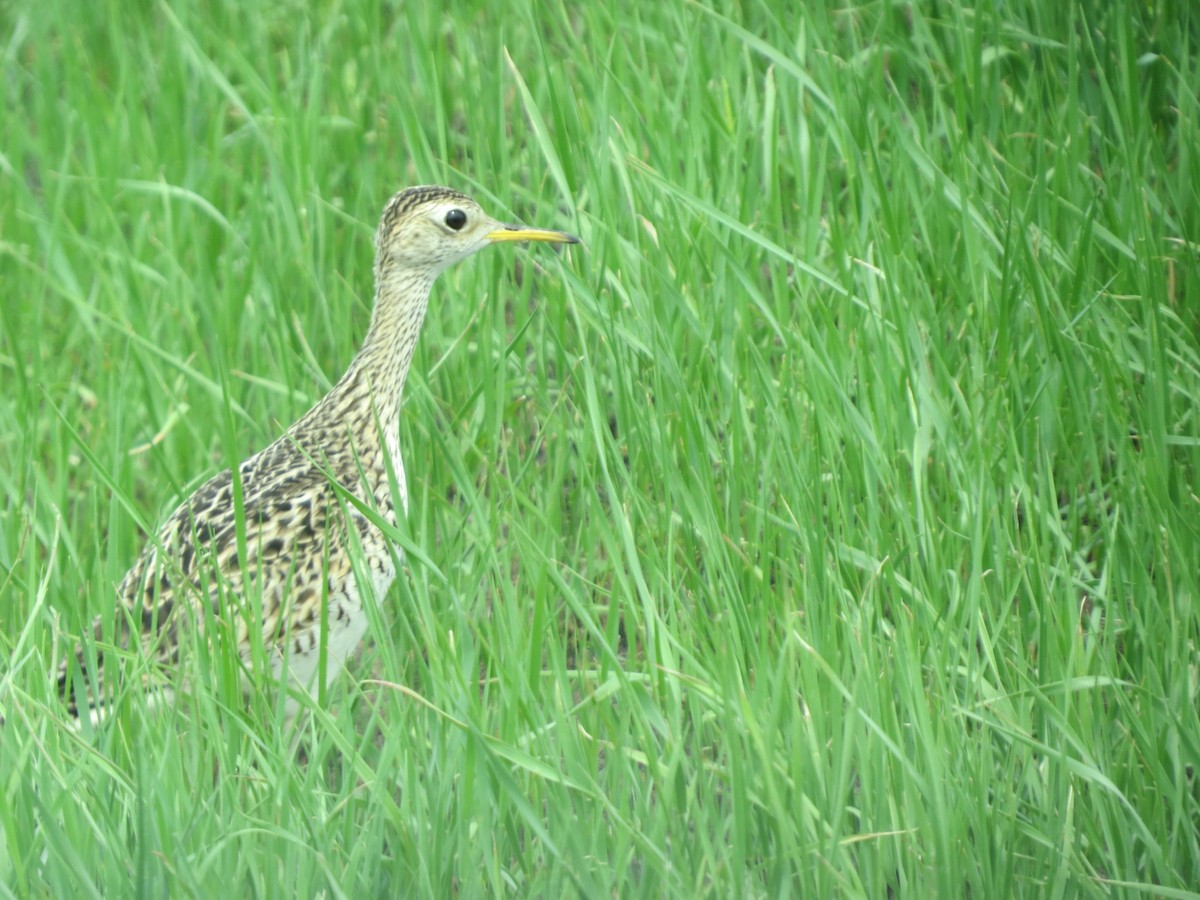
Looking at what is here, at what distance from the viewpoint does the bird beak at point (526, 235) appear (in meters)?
4.53

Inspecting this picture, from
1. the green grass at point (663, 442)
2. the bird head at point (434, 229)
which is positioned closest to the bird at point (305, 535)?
the bird head at point (434, 229)

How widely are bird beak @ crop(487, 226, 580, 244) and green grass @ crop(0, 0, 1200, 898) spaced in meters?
0.19

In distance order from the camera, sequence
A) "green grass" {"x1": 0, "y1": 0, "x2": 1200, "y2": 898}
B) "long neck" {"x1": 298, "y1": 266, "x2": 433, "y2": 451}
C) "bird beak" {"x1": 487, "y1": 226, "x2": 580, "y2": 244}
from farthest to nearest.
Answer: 1. "long neck" {"x1": 298, "y1": 266, "x2": 433, "y2": 451}
2. "bird beak" {"x1": 487, "y1": 226, "x2": 580, "y2": 244}
3. "green grass" {"x1": 0, "y1": 0, "x2": 1200, "y2": 898}

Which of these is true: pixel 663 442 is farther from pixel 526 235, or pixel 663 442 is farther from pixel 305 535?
pixel 305 535

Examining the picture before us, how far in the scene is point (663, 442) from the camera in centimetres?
410

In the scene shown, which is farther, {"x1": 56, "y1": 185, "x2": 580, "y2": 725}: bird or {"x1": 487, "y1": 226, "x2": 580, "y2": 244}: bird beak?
{"x1": 487, "y1": 226, "x2": 580, "y2": 244}: bird beak

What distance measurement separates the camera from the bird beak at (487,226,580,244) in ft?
14.9

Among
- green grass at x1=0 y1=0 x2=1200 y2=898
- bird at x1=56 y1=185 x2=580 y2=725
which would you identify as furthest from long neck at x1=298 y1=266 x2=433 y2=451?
green grass at x1=0 y1=0 x2=1200 y2=898

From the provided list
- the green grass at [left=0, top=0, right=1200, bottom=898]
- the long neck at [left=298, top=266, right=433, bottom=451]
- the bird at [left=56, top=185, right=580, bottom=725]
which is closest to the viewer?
the green grass at [left=0, top=0, right=1200, bottom=898]

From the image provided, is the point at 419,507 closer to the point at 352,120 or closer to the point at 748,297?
the point at 748,297

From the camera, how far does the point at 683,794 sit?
3.43 metres

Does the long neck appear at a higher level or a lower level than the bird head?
lower

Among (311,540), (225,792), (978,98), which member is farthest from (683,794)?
(978,98)

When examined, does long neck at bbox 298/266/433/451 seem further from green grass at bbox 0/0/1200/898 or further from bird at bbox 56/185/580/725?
green grass at bbox 0/0/1200/898
